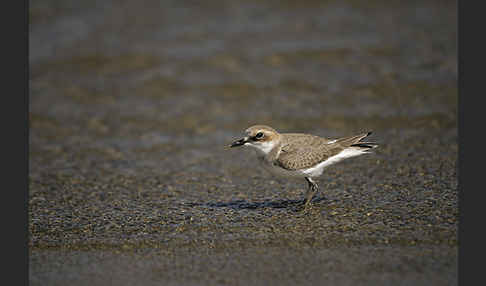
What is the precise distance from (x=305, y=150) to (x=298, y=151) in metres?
0.09

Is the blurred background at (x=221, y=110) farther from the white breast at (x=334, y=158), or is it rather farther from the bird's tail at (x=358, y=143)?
the bird's tail at (x=358, y=143)

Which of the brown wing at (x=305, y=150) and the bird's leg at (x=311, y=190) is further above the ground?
the brown wing at (x=305, y=150)

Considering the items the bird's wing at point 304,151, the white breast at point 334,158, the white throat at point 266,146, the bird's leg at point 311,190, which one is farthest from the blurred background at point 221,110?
the white throat at point 266,146

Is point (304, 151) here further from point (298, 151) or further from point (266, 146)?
point (266, 146)

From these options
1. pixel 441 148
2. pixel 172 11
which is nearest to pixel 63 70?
pixel 172 11

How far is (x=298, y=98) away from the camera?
32.3 ft

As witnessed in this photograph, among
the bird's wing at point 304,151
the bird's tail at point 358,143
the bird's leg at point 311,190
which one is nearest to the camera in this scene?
the bird's wing at point 304,151

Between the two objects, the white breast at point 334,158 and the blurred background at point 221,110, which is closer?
the blurred background at point 221,110

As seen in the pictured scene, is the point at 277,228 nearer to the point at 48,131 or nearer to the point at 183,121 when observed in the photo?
the point at 183,121

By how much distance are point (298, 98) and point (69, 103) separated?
4.45 m

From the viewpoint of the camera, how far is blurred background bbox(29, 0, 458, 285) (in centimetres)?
574

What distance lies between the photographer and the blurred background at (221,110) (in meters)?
5.74

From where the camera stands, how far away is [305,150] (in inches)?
231

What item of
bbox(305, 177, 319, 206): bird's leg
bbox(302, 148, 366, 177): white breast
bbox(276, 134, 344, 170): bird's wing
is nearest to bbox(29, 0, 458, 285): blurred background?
bbox(305, 177, 319, 206): bird's leg
